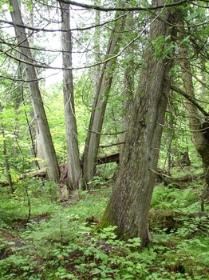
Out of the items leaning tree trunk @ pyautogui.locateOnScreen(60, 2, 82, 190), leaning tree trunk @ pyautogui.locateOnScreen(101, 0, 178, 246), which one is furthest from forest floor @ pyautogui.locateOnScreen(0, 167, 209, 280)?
leaning tree trunk @ pyautogui.locateOnScreen(60, 2, 82, 190)

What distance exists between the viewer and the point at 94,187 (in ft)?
35.2

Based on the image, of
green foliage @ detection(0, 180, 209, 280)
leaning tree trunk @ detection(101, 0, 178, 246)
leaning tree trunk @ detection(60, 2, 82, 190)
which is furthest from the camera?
leaning tree trunk @ detection(60, 2, 82, 190)

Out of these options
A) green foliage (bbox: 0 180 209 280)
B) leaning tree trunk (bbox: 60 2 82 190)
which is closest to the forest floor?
green foliage (bbox: 0 180 209 280)

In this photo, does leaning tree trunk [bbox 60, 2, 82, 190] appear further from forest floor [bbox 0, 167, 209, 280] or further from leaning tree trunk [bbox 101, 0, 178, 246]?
leaning tree trunk [bbox 101, 0, 178, 246]

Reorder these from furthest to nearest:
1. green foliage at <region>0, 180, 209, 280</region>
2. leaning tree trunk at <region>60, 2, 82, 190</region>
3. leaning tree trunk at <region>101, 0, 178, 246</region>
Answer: leaning tree trunk at <region>60, 2, 82, 190</region> < leaning tree trunk at <region>101, 0, 178, 246</region> < green foliage at <region>0, 180, 209, 280</region>

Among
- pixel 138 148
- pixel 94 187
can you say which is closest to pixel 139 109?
pixel 138 148

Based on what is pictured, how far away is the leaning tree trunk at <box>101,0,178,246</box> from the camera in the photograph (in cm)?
491

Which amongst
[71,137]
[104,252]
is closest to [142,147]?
[104,252]

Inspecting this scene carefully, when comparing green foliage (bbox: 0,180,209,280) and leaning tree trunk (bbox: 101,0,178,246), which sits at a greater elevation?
leaning tree trunk (bbox: 101,0,178,246)

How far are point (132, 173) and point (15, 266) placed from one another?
1.79 metres

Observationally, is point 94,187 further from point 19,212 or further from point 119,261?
point 119,261

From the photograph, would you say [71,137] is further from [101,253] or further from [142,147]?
[101,253]

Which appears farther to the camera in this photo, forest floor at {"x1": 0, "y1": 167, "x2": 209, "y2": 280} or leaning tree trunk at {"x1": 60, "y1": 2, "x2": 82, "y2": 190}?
leaning tree trunk at {"x1": 60, "y1": 2, "x2": 82, "y2": 190}

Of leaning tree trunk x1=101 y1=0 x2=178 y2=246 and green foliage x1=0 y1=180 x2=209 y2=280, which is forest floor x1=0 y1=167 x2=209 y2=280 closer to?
green foliage x1=0 y1=180 x2=209 y2=280
